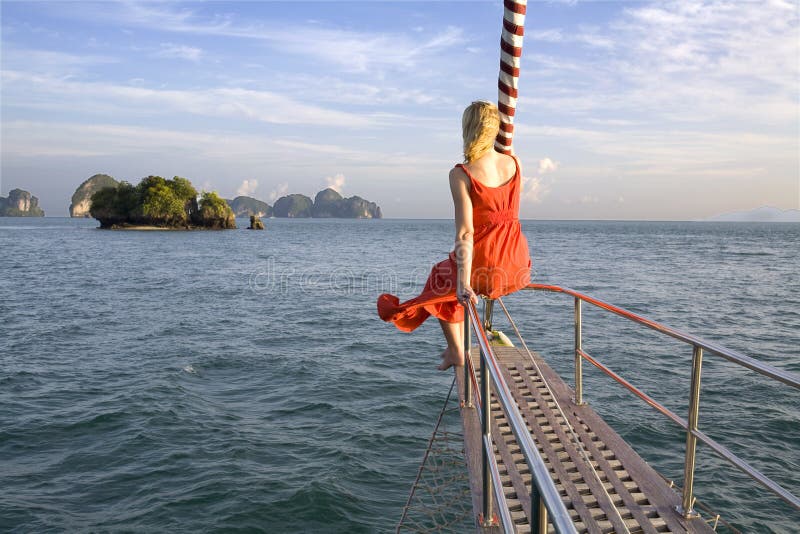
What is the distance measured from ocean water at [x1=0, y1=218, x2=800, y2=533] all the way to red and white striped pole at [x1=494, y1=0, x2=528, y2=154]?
4928 millimetres

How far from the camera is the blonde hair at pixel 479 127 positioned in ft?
12.1

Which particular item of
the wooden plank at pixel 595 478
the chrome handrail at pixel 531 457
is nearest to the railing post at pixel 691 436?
the wooden plank at pixel 595 478

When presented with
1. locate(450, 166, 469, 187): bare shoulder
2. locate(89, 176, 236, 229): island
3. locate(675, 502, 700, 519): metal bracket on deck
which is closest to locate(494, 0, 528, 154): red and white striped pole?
locate(450, 166, 469, 187): bare shoulder

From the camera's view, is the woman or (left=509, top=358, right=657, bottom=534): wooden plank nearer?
(left=509, top=358, right=657, bottom=534): wooden plank

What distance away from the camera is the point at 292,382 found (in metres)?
12.0

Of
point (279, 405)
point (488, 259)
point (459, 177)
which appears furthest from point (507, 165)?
point (279, 405)

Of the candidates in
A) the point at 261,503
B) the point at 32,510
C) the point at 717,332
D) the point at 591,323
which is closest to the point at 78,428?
the point at 32,510

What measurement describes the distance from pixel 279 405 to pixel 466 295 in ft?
25.4

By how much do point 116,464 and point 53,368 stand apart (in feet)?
20.4

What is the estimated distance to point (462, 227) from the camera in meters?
3.84

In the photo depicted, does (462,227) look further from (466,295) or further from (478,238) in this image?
(466,295)

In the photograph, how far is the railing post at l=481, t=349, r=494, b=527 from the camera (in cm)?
301

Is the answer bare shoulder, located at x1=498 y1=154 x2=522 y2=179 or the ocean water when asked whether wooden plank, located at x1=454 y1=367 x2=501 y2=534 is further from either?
the ocean water

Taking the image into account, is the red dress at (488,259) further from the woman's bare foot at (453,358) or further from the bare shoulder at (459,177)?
the woman's bare foot at (453,358)
